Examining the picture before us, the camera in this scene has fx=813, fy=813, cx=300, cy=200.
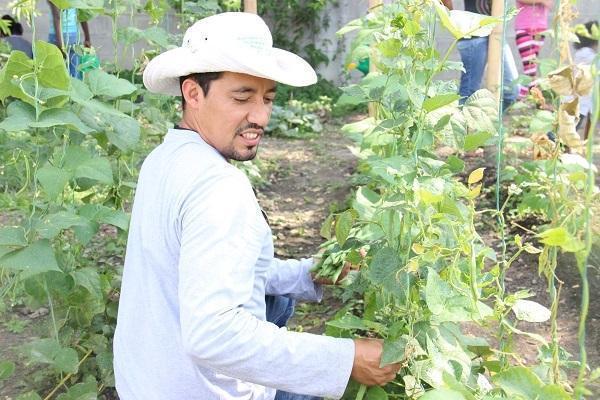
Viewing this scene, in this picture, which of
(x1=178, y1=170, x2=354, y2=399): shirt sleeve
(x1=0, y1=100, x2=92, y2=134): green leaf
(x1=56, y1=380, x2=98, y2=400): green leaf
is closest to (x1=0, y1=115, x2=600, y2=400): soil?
(x1=56, y1=380, x2=98, y2=400): green leaf

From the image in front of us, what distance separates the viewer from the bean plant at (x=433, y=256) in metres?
1.45

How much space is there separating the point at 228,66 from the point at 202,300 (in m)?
0.45

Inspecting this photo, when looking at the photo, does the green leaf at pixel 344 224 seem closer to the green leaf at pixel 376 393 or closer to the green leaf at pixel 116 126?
the green leaf at pixel 376 393

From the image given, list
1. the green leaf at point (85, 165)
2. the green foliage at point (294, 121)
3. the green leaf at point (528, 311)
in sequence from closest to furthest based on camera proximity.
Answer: the green leaf at point (528, 311), the green leaf at point (85, 165), the green foliage at point (294, 121)

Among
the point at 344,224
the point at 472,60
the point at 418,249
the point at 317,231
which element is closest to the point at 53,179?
the point at 344,224

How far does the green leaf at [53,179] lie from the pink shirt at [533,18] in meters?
3.21

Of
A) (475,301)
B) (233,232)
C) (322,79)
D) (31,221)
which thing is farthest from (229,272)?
(322,79)

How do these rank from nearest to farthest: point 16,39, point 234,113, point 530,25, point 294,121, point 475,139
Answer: point 234,113 < point 475,139 < point 530,25 < point 294,121 < point 16,39

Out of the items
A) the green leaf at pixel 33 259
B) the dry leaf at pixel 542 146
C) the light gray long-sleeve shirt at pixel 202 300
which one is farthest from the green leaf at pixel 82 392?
the dry leaf at pixel 542 146

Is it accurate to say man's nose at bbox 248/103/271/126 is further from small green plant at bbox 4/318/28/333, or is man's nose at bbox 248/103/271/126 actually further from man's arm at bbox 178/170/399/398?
small green plant at bbox 4/318/28/333

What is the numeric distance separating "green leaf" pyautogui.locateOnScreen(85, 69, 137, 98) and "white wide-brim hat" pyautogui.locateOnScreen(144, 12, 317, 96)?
46 centimetres

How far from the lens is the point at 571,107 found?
1206mm

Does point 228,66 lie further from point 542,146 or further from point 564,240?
point 564,240

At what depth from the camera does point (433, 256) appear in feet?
4.86
